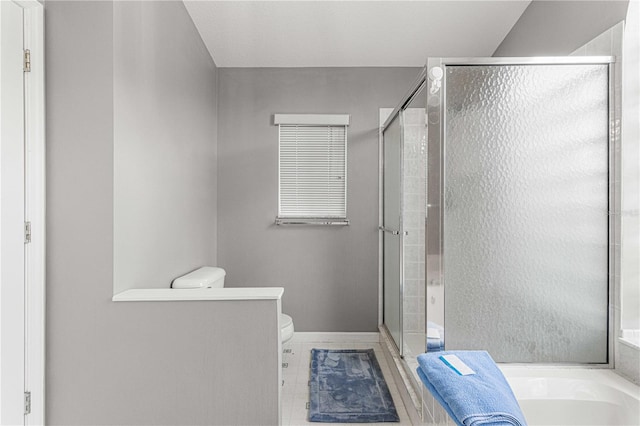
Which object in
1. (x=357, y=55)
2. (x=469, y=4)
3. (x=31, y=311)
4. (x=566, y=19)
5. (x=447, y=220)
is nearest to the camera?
(x=31, y=311)

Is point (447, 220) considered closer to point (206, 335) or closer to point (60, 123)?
point (206, 335)

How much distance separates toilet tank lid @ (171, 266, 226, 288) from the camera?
7.88ft

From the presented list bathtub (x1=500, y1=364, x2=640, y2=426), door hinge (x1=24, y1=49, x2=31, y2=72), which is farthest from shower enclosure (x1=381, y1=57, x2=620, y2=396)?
door hinge (x1=24, y1=49, x2=31, y2=72)

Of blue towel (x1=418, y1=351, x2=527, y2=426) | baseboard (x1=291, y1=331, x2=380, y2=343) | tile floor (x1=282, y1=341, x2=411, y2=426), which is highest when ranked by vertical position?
blue towel (x1=418, y1=351, x2=527, y2=426)

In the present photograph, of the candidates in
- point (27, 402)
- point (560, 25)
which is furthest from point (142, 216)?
point (560, 25)

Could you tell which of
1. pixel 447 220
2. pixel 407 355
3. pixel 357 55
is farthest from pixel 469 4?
pixel 407 355

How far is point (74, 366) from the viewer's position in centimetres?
171

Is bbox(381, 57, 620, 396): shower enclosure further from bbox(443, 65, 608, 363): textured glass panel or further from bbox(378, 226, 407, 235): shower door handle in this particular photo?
bbox(378, 226, 407, 235): shower door handle

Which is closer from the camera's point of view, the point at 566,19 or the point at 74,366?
the point at 74,366

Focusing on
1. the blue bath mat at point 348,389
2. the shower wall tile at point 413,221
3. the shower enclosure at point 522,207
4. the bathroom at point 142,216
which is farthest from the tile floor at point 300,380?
the shower enclosure at point 522,207

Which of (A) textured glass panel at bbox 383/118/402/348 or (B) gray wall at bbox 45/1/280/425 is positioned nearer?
(B) gray wall at bbox 45/1/280/425

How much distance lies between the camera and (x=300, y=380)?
282 cm

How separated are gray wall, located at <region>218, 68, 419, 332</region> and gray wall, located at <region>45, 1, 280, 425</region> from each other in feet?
6.15

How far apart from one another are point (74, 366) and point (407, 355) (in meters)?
1.88
